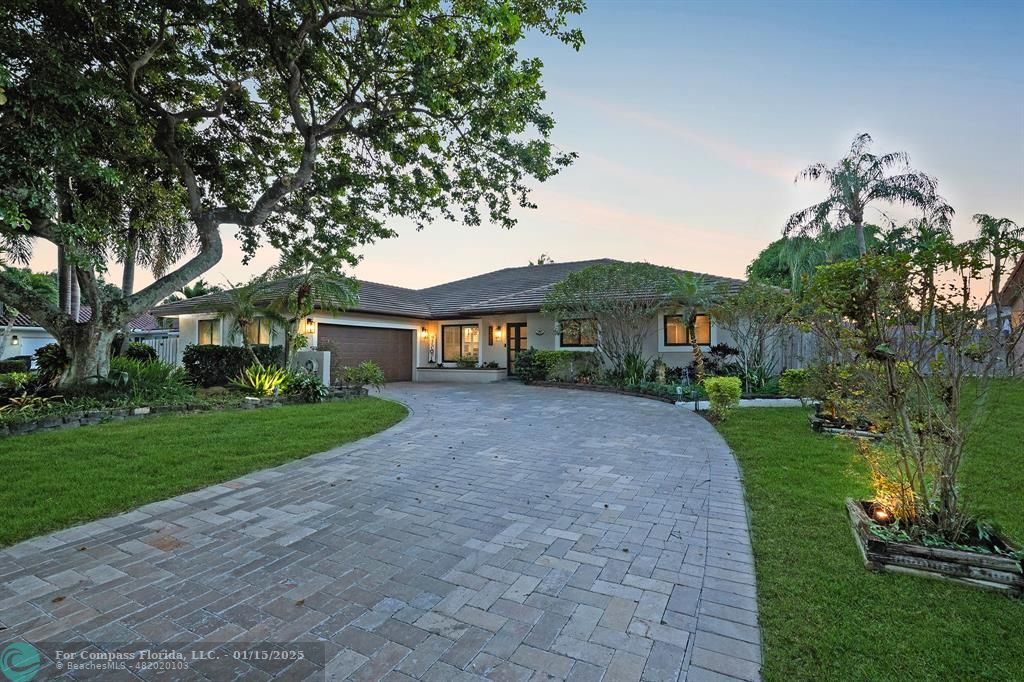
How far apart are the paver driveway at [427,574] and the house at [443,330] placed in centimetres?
975

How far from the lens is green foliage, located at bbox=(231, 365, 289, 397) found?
10.5m

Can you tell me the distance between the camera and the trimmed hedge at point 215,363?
471 inches

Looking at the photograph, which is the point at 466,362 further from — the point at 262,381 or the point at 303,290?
the point at 262,381

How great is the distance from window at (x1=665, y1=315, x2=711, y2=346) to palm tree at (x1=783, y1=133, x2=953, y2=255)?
7110mm

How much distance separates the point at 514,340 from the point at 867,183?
1383 cm

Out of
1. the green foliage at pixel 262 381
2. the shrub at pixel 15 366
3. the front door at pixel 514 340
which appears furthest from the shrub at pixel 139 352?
the front door at pixel 514 340

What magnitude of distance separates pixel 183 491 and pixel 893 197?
21.4 m

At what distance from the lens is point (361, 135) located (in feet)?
30.1

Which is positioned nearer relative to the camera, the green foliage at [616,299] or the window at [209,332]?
the green foliage at [616,299]

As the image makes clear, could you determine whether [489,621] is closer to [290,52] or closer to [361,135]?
[290,52]

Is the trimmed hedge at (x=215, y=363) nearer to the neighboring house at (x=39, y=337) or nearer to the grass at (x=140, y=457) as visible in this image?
the grass at (x=140, y=457)

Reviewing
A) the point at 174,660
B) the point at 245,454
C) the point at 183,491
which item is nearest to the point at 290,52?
the point at 245,454

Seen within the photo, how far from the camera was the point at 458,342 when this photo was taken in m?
18.9

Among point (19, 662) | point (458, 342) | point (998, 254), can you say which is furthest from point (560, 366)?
point (19, 662)
